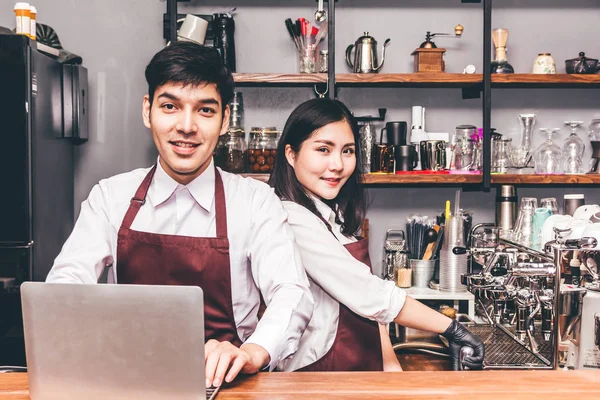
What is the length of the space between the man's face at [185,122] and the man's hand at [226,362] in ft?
1.62

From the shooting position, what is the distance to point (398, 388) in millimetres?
980

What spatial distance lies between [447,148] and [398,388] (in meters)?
2.05

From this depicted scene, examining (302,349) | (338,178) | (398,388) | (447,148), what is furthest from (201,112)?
(447,148)

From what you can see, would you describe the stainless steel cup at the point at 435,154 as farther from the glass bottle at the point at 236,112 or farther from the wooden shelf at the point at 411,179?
the glass bottle at the point at 236,112

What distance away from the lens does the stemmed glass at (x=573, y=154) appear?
2.79 meters

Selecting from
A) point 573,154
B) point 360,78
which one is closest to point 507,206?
point 573,154

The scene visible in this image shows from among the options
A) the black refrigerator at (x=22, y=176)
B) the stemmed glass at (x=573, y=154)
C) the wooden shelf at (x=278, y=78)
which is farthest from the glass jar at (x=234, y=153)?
the stemmed glass at (x=573, y=154)

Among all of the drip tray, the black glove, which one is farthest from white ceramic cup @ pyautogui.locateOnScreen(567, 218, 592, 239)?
the black glove

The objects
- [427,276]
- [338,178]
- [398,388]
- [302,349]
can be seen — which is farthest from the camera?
[427,276]

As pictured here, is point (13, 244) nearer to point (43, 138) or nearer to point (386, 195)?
point (43, 138)

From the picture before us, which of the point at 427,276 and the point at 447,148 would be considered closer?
the point at 427,276

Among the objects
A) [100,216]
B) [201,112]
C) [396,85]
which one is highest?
[396,85]

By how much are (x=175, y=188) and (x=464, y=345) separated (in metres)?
0.86

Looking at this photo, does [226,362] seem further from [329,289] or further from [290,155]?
[290,155]
